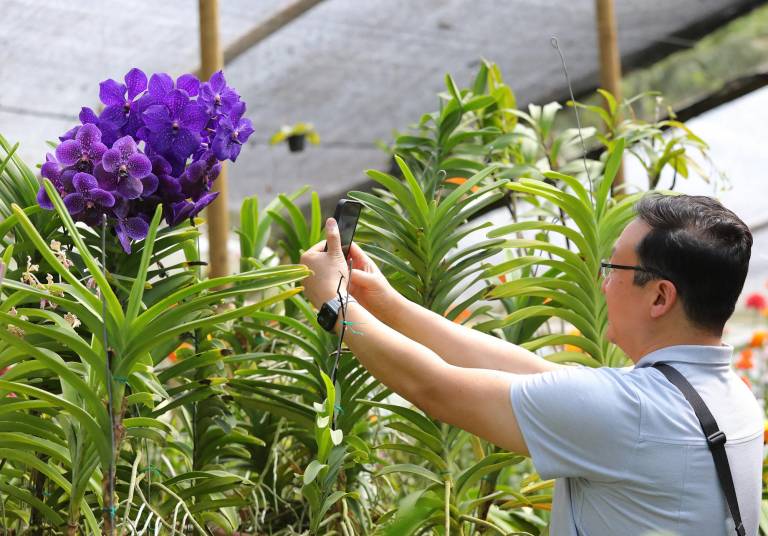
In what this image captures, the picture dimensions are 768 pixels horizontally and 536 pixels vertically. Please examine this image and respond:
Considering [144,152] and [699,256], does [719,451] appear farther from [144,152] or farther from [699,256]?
[144,152]

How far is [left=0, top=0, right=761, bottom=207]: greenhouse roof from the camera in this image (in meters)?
3.69

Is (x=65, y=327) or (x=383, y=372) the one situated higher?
(x=65, y=327)

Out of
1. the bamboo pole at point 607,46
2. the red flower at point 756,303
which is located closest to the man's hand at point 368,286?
the bamboo pole at point 607,46

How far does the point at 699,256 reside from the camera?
1346 mm

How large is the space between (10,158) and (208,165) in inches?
13.1

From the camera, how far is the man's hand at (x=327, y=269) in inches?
60.0

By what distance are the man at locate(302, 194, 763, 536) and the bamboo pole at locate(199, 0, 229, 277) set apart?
1.18 m

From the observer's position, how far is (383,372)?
1431 mm

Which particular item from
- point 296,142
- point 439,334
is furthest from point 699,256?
point 296,142

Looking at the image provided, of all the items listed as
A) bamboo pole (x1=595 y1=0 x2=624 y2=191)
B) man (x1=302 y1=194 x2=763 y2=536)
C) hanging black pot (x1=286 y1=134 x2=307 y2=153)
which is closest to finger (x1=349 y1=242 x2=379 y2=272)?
man (x1=302 y1=194 x2=763 y2=536)

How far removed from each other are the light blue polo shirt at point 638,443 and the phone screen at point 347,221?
1.26ft

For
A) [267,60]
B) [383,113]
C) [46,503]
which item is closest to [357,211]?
[46,503]

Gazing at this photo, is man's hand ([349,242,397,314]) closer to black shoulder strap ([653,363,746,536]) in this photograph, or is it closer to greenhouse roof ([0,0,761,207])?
black shoulder strap ([653,363,746,536])

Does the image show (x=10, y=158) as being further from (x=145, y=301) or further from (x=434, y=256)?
(x=434, y=256)
